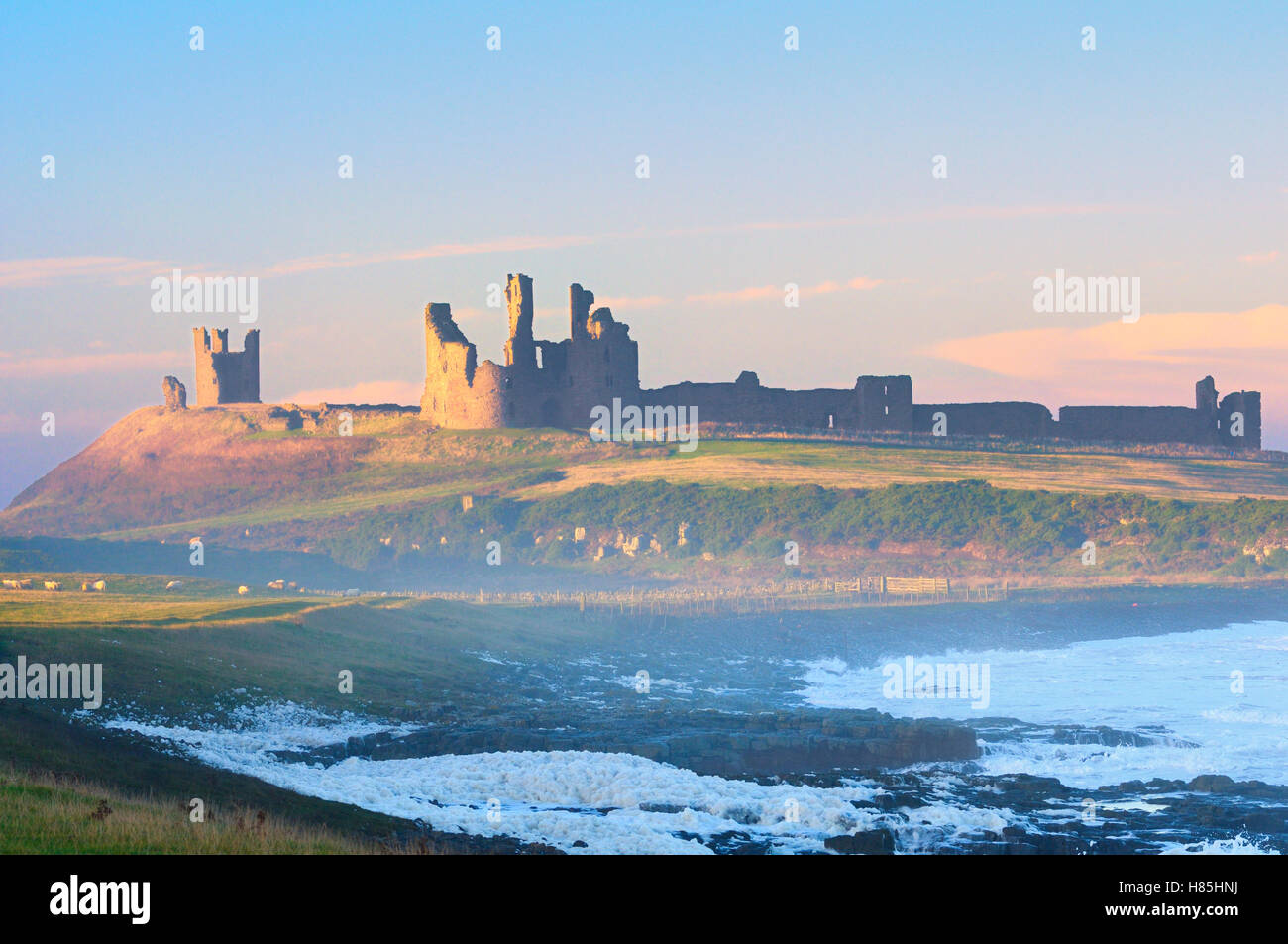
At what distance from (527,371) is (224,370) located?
32.8 meters

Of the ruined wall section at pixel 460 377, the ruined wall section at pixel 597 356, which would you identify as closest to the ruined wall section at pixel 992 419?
the ruined wall section at pixel 597 356

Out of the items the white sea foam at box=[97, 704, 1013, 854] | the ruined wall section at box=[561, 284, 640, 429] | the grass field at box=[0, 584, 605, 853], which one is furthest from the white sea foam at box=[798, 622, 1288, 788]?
the ruined wall section at box=[561, 284, 640, 429]

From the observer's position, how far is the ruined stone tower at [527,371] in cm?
8681

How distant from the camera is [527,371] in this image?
90.6 metres

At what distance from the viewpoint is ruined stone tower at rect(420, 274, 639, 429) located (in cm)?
8681

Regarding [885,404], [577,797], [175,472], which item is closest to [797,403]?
[885,404]

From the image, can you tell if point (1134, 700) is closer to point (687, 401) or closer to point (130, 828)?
point (130, 828)

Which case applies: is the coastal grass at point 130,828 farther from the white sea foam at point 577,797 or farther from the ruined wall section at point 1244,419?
the ruined wall section at point 1244,419

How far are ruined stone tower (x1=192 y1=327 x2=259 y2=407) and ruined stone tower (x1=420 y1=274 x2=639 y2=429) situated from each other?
77.8 ft

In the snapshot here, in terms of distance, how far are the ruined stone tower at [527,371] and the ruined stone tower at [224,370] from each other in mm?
23726

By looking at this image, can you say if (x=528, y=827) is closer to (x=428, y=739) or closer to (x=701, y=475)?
(x=428, y=739)

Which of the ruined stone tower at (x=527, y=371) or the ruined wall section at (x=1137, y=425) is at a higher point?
the ruined stone tower at (x=527, y=371)
